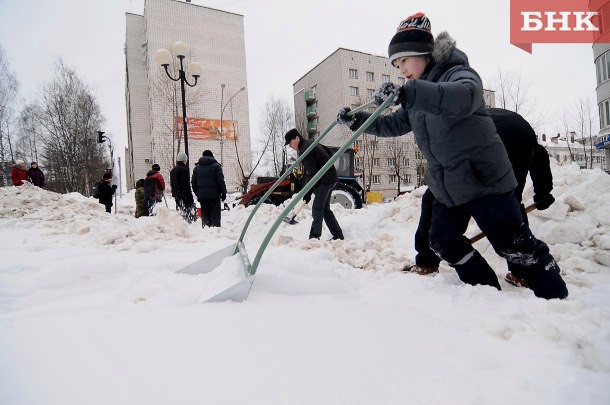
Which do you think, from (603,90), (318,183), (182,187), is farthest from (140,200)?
(603,90)

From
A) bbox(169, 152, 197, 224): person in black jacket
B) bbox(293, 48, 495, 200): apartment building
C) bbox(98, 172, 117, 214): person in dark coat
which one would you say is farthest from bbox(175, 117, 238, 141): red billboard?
bbox(169, 152, 197, 224): person in black jacket

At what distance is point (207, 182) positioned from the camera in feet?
21.5

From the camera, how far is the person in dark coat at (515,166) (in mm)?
2604

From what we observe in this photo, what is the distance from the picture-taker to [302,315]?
5.03 feet

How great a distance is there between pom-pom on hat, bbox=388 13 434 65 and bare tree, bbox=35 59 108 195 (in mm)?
25878

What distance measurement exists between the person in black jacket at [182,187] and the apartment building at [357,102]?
2906cm

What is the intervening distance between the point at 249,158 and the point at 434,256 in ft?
93.3

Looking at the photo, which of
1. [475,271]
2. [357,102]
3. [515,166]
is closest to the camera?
[475,271]

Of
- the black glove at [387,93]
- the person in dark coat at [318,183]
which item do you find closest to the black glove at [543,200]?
the black glove at [387,93]

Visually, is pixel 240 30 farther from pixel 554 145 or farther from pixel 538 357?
pixel 554 145

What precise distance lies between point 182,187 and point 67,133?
21.0 metres

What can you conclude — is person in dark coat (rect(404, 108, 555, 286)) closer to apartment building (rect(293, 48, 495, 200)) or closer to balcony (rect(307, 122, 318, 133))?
apartment building (rect(293, 48, 495, 200))

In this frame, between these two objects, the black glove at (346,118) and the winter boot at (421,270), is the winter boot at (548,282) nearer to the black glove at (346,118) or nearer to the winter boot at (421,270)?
the winter boot at (421,270)

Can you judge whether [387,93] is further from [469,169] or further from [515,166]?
[515,166]
